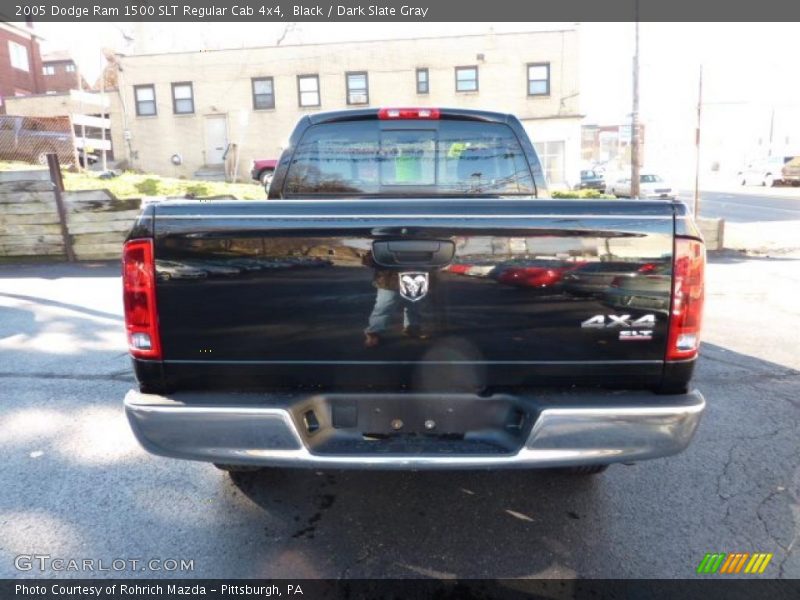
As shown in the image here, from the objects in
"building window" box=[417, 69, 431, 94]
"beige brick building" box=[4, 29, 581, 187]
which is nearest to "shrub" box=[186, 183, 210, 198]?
"beige brick building" box=[4, 29, 581, 187]

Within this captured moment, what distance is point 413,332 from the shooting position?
2400 mm

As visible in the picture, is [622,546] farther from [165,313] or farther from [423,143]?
[423,143]

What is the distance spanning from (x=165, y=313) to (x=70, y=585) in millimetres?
1214

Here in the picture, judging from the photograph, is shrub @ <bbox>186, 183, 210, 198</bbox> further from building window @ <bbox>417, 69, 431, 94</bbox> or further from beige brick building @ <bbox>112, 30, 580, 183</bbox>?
building window @ <bbox>417, 69, 431, 94</bbox>

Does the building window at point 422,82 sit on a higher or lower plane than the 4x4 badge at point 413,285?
higher

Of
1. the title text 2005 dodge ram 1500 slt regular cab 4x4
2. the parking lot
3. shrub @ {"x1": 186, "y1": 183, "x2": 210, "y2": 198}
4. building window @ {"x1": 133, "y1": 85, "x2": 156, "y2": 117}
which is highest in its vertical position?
building window @ {"x1": 133, "y1": 85, "x2": 156, "y2": 117}

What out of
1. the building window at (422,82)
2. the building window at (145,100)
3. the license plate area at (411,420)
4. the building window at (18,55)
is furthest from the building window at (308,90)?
the license plate area at (411,420)

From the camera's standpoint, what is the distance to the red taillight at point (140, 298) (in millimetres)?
2352

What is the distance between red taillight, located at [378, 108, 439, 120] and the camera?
3847 millimetres

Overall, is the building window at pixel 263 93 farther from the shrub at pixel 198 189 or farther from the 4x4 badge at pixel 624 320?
the 4x4 badge at pixel 624 320

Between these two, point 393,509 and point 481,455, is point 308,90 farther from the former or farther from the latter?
point 481,455

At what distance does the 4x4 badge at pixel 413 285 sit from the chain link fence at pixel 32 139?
19.9m

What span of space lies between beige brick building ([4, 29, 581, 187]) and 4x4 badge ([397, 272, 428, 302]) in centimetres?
2417

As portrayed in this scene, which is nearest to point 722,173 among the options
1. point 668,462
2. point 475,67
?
point 475,67
